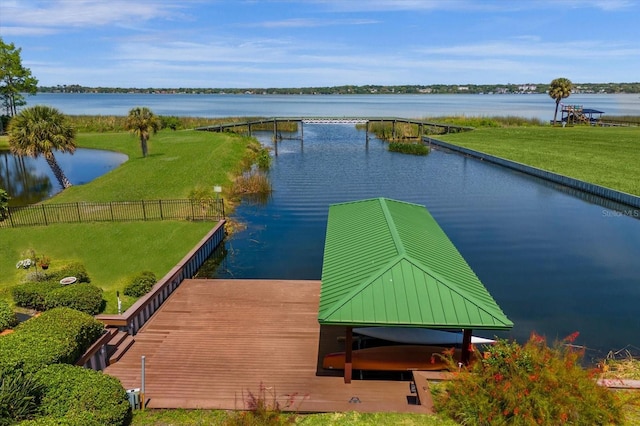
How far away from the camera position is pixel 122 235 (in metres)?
23.1

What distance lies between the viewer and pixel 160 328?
48.5ft

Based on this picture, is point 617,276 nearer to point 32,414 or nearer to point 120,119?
point 32,414

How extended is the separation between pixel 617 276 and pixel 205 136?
53061mm

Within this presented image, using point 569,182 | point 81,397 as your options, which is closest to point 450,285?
point 81,397

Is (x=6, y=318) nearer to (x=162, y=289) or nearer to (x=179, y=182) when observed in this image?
(x=162, y=289)

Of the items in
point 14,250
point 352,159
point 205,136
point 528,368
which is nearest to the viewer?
point 528,368

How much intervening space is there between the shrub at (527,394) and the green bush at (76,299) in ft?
37.2

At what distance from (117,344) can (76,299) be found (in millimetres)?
2479

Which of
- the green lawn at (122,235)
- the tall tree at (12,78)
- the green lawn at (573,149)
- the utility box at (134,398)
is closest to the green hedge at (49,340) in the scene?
the utility box at (134,398)

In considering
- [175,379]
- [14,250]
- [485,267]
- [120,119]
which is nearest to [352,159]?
[485,267]

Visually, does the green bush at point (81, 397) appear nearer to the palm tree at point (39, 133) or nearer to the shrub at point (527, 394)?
the shrub at point (527, 394)

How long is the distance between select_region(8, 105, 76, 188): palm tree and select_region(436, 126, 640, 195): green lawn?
4261 cm

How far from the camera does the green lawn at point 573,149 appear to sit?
127ft

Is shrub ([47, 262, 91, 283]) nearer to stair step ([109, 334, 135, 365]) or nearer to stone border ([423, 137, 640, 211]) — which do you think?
stair step ([109, 334, 135, 365])
